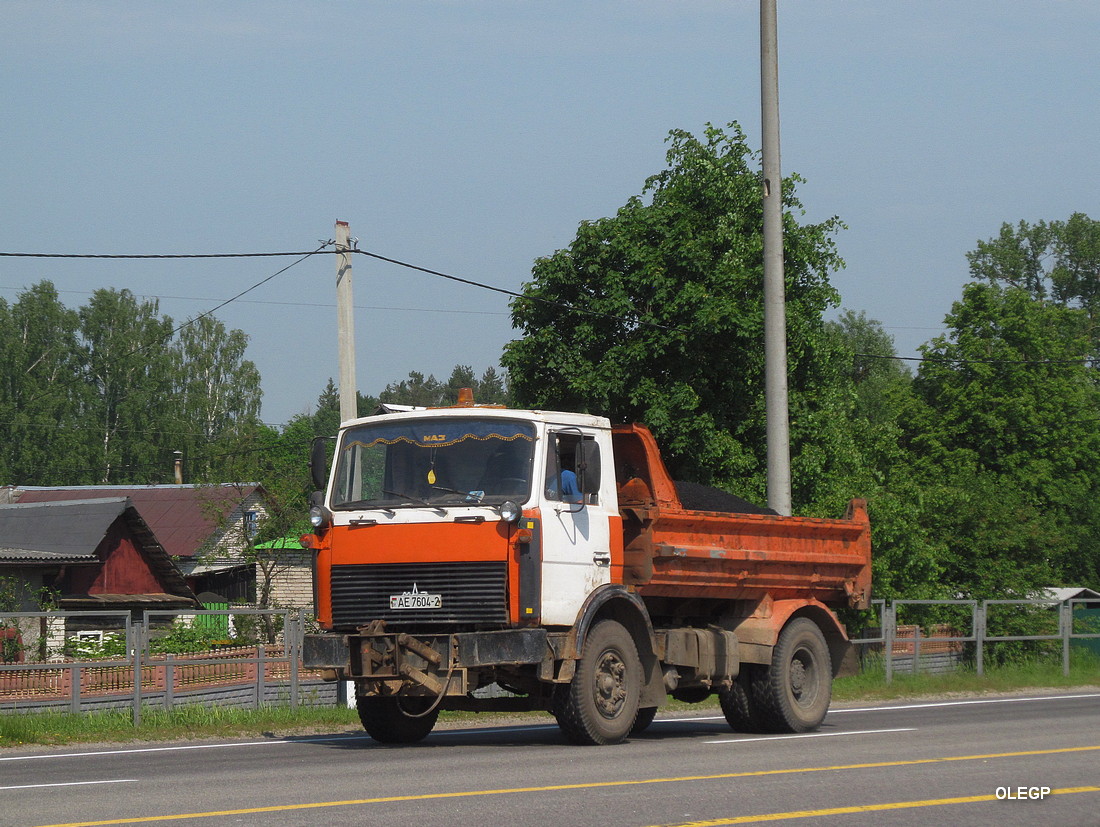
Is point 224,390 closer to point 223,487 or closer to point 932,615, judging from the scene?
point 223,487

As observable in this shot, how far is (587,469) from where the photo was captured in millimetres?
12773

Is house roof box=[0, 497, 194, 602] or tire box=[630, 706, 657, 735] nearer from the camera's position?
tire box=[630, 706, 657, 735]

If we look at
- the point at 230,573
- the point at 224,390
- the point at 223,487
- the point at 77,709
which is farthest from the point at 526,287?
the point at 224,390

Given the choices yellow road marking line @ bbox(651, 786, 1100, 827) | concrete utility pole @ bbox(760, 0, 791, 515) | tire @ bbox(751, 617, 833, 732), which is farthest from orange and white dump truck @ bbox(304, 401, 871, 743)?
concrete utility pole @ bbox(760, 0, 791, 515)

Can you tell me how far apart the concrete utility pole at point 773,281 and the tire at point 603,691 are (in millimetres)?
6084

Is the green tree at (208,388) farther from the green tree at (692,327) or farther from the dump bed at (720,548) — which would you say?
the dump bed at (720,548)

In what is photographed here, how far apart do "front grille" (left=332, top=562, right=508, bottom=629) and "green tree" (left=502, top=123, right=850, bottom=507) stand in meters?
14.7

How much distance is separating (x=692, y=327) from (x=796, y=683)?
13.0 meters

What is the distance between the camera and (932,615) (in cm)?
3419

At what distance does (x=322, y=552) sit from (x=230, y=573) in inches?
2028

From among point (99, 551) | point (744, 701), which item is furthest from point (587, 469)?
point (99, 551)

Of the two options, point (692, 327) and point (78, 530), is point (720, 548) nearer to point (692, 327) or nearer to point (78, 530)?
point (692, 327)

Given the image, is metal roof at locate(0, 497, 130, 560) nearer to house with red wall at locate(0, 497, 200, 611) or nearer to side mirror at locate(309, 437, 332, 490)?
house with red wall at locate(0, 497, 200, 611)

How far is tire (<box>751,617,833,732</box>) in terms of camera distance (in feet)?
47.8
